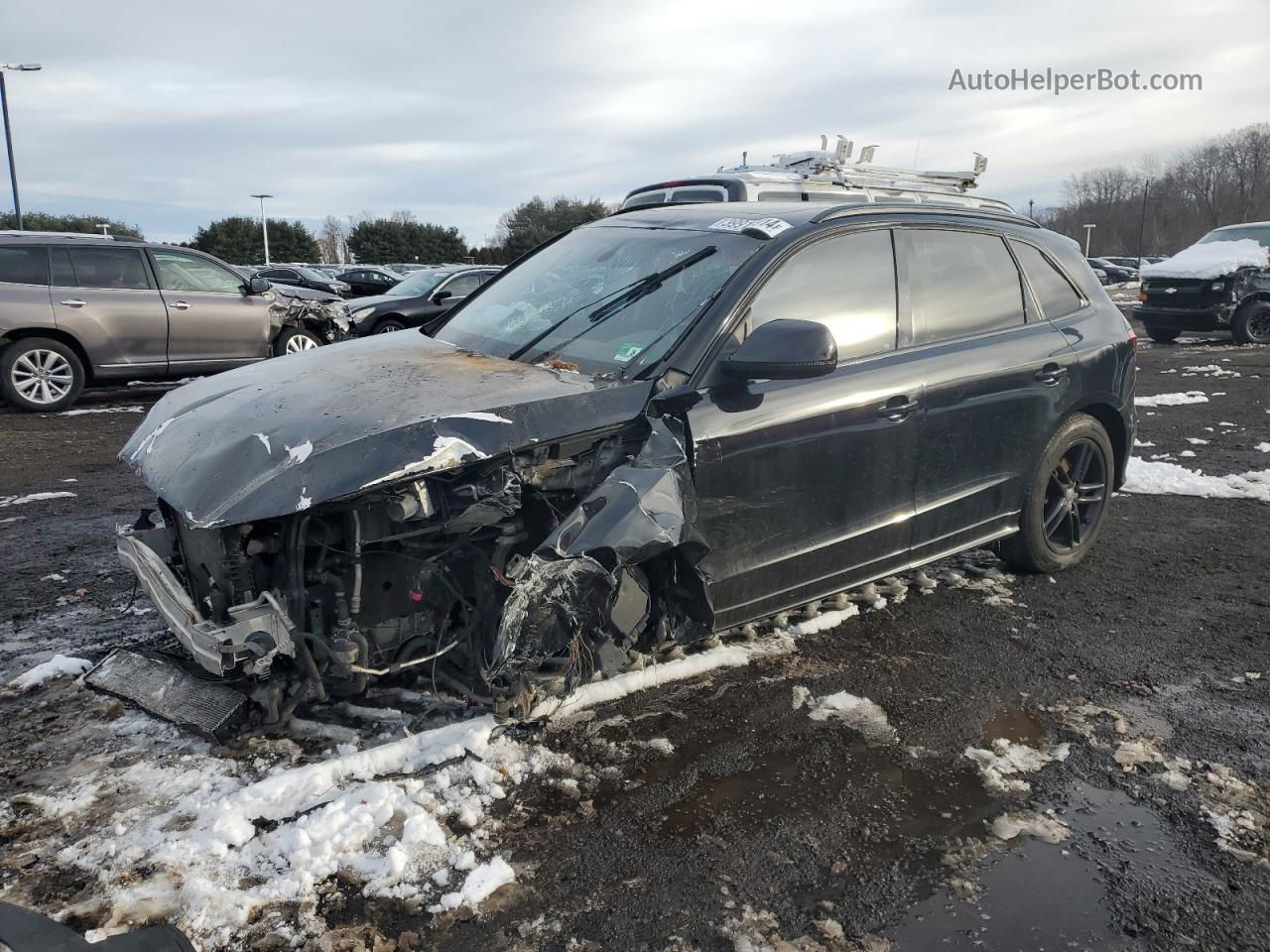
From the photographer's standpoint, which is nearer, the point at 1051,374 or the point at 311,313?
the point at 1051,374

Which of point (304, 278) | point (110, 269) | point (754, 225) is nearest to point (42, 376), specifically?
point (110, 269)

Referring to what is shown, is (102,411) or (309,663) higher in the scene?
(102,411)

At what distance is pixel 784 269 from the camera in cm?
347

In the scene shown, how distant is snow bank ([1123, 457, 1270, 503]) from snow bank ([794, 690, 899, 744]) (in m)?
4.02

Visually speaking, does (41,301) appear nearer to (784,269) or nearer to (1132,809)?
(784,269)

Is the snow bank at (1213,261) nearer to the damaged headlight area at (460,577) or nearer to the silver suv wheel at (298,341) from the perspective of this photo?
the silver suv wheel at (298,341)

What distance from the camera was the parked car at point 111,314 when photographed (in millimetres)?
9180

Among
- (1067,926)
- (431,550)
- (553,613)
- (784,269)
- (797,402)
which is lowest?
(1067,926)

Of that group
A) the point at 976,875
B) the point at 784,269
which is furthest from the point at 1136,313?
the point at 976,875

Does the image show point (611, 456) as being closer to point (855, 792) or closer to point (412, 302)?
point (855, 792)

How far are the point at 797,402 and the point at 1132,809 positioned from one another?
1684mm

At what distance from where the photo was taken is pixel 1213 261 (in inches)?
567

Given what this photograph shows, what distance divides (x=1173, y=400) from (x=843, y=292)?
813 centimetres

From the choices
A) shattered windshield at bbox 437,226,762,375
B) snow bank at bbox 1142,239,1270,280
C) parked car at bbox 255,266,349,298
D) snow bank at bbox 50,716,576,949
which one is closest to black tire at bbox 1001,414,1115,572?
shattered windshield at bbox 437,226,762,375
